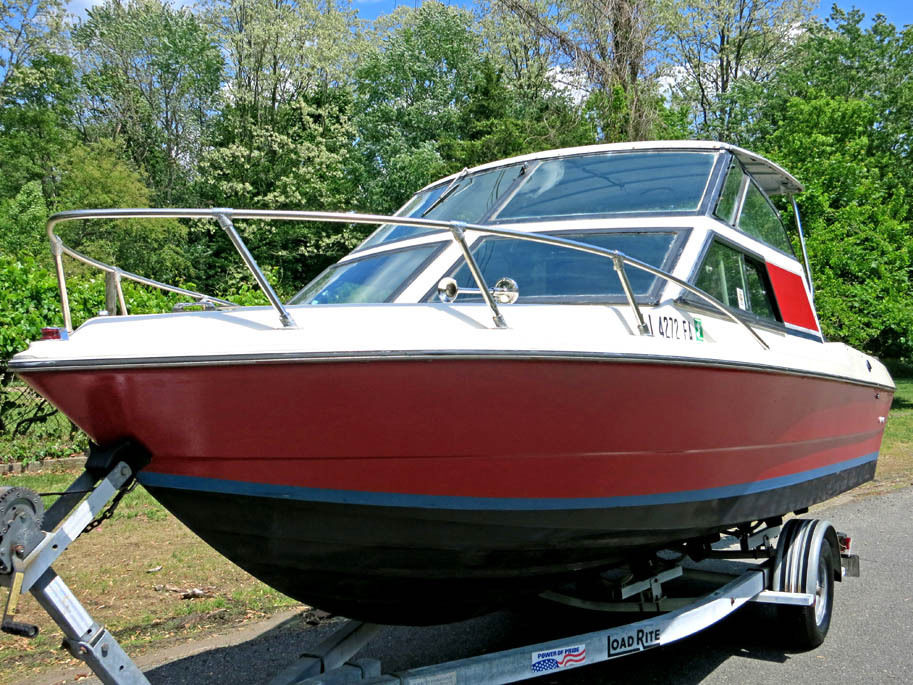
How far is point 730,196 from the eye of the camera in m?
4.41

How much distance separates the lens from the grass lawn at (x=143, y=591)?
4.23 meters

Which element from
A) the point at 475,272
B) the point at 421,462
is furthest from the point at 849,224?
the point at 421,462

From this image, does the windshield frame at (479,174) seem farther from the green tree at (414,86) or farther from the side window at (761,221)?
the green tree at (414,86)

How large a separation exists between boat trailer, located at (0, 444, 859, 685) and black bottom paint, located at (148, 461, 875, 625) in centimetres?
22

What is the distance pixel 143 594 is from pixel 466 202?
123 inches

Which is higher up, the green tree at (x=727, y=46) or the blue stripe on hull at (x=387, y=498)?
the green tree at (x=727, y=46)

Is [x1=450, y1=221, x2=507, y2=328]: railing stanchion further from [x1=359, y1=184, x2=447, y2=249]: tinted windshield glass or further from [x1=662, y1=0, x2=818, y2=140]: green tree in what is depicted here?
[x1=662, y1=0, x2=818, y2=140]: green tree

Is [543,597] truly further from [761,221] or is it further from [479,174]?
[761,221]

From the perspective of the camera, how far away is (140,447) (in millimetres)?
2633

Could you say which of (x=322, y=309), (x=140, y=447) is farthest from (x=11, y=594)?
(x=322, y=309)

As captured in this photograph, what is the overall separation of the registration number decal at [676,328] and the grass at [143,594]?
9.73ft

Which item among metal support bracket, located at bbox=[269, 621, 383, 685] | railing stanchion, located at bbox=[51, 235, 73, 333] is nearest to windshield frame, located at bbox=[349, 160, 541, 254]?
railing stanchion, located at bbox=[51, 235, 73, 333]

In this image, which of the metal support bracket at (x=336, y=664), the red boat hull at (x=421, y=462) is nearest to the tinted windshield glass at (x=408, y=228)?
the red boat hull at (x=421, y=462)

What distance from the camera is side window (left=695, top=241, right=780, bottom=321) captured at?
397 cm
